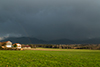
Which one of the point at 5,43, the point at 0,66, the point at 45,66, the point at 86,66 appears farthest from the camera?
the point at 5,43

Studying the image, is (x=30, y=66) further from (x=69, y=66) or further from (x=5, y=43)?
(x=5, y=43)

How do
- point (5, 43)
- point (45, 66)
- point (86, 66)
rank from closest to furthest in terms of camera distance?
point (45, 66), point (86, 66), point (5, 43)

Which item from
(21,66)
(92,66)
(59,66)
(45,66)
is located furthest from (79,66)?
(21,66)

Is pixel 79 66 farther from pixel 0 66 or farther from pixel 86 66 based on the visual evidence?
pixel 0 66

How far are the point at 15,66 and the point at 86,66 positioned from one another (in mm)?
10976

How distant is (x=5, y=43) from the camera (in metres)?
125

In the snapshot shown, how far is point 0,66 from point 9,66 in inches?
47.7

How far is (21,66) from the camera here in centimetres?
1318

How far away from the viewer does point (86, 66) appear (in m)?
14.8

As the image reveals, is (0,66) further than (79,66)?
No

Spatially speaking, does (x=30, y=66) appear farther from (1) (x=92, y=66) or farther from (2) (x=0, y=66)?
(1) (x=92, y=66)

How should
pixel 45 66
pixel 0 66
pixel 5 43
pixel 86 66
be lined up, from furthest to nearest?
pixel 5 43, pixel 86 66, pixel 45 66, pixel 0 66

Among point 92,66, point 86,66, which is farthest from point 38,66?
point 92,66

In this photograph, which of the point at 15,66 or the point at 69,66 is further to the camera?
the point at 69,66
